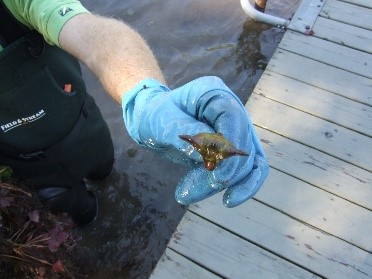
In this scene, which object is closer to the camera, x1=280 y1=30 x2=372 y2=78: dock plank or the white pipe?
x1=280 y1=30 x2=372 y2=78: dock plank

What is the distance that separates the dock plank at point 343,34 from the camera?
11.9ft

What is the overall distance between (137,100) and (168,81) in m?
2.77

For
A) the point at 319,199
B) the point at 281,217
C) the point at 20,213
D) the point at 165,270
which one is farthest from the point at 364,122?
the point at 20,213

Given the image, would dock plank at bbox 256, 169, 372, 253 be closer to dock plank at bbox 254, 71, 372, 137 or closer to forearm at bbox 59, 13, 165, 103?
dock plank at bbox 254, 71, 372, 137

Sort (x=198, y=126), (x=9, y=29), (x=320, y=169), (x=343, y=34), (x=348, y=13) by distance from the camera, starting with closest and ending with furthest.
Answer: (x=198, y=126) → (x=9, y=29) → (x=320, y=169) → (x=343, y=34) → (x=348, y=13)

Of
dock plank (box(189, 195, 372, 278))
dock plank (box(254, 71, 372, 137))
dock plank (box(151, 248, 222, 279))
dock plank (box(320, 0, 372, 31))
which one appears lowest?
dock plank (box(151, 248, 222, 279))

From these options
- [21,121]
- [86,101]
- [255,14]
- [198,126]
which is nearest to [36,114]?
[21,121]

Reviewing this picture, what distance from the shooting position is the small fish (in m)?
1.42

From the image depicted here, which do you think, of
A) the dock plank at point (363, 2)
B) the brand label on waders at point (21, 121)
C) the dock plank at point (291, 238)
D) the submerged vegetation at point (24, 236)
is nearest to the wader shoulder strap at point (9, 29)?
the brand label on waders at point (21, 121)

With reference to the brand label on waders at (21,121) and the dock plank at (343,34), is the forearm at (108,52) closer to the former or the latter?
the brand label on waders at (21,121)

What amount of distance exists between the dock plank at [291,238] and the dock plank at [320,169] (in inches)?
13.0

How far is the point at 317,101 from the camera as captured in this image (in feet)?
10.7

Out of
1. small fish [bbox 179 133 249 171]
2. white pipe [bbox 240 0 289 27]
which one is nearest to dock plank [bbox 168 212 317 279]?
small fish [bbox 179 133 249 171]

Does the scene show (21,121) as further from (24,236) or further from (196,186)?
(196,186)
